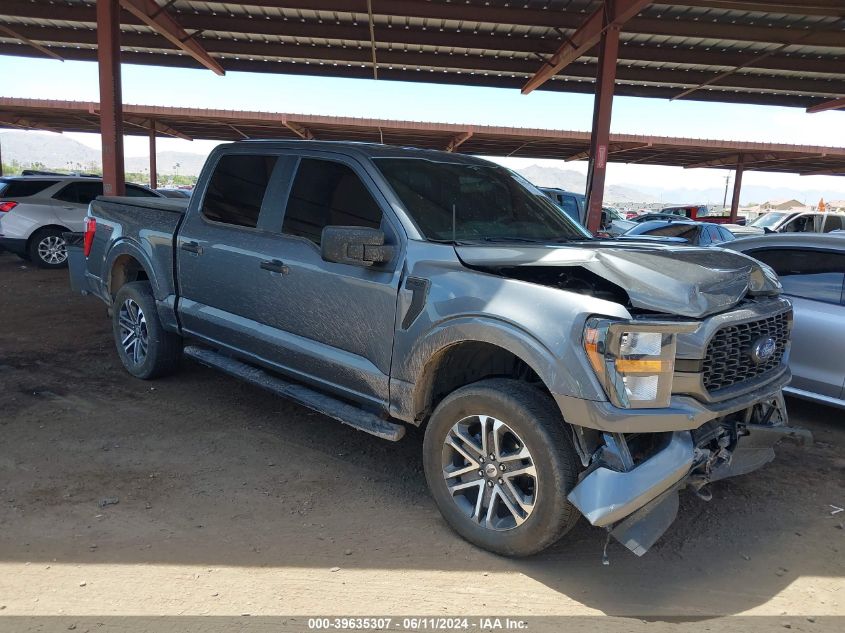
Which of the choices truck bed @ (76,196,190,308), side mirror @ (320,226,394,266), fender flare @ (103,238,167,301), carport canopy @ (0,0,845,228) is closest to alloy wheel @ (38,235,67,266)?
carport canopy @ (0,0,845,228)

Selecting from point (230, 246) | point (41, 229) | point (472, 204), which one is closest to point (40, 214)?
point (41, 229)

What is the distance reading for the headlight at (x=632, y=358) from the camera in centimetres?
276

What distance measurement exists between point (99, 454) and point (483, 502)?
8.72 ft

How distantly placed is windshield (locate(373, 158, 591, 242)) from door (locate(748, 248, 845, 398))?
2053mm

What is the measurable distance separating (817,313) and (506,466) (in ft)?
11.1

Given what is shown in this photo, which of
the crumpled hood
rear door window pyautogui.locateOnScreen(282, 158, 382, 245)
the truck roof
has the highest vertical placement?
the truck roof

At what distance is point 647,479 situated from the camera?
8.98ft

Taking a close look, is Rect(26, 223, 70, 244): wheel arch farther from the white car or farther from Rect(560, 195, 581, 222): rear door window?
Rect(560, 195, 581, 222): rear door window

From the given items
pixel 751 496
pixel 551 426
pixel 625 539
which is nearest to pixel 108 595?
pixel 551 426

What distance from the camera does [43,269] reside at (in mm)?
12039

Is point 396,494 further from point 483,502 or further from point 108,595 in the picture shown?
point 108,595

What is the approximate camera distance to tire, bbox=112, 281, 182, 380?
542cm

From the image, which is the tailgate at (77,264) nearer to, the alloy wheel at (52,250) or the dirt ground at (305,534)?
the dirt ground at (305,534)

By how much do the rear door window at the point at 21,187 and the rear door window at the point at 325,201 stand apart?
9.89 m
